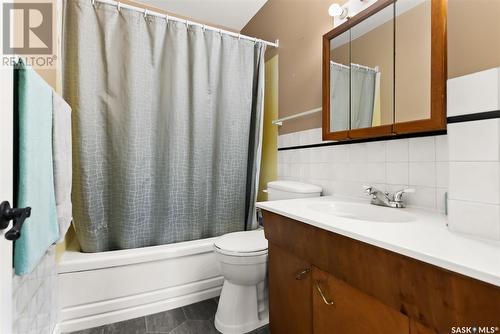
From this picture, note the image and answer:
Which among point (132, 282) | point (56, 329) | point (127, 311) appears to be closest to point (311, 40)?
point (132, 282)

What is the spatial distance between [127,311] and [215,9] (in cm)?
261

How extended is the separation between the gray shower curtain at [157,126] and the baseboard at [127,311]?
378 mm

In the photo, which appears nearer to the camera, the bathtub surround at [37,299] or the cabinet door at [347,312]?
the cabinet door at [347,312]

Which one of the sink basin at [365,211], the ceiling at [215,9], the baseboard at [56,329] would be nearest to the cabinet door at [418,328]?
the sink basin at [365,211]

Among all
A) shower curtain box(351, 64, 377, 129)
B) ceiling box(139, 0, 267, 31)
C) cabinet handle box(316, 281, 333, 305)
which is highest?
ceiling box(139, 0, 267, 31)

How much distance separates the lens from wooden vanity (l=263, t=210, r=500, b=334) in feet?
1.65

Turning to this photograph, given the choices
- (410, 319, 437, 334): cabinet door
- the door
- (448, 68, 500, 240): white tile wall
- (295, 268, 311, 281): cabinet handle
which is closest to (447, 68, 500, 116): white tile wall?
(448, 68, 500, 240): white tile wall

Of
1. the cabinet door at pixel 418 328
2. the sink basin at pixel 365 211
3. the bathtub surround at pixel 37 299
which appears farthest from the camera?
the sink basin at pixel 365 211

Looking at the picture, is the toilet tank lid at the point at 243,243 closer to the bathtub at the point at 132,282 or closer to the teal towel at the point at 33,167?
the bathtub at the point at 132,282

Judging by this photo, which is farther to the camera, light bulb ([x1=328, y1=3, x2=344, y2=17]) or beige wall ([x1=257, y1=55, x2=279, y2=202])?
beige wall ([x1=257, y1=55, x2=279, y2=202])

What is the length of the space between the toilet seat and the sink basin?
16.0 inches

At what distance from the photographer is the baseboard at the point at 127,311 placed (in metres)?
1.37

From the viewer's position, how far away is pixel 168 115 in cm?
176

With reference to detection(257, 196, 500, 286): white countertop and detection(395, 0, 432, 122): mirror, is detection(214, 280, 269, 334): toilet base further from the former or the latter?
detection(395, 0, 432, 122): mirror
